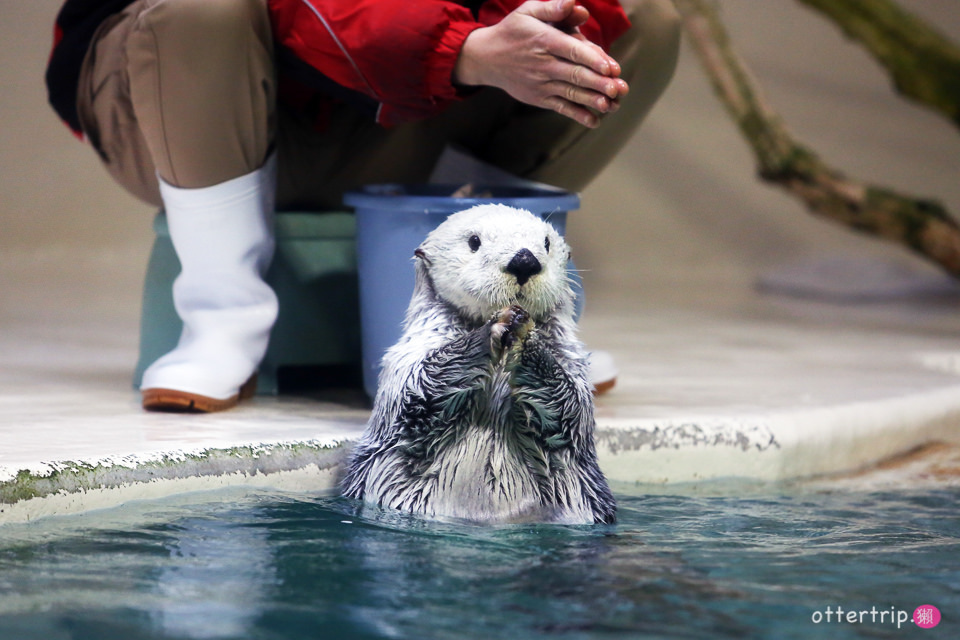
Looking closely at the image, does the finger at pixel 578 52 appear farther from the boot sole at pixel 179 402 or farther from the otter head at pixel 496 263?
the boot sole at pixel 179 402

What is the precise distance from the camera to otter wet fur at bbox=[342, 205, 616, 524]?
1.60 metres

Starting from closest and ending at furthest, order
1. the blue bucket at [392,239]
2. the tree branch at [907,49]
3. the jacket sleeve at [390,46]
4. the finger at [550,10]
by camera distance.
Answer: the finger at [550,10] < the jacket sleeve at [390,46] < the blue bucket at [392,239] < the tree branch at [907,49]

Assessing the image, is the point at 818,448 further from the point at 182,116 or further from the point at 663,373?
the point at 182,116

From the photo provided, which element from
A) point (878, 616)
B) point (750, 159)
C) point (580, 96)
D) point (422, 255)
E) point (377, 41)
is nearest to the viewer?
point (878, 616)

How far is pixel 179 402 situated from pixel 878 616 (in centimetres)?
136

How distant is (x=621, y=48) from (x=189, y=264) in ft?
3.29

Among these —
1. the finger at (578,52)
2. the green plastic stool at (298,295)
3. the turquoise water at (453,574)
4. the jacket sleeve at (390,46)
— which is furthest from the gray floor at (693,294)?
the finger at (578,52)

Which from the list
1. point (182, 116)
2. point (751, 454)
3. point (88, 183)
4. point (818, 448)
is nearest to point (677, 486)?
point (751, 454)

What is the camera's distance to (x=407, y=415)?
164 cm

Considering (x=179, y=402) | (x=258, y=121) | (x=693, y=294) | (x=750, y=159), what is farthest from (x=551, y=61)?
(x=750, y=159)

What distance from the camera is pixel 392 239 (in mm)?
2043

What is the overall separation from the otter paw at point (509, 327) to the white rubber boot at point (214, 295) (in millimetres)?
780

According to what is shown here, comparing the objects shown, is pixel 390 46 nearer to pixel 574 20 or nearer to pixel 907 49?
pixel 574 20

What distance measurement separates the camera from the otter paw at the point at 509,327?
5.08 feet
